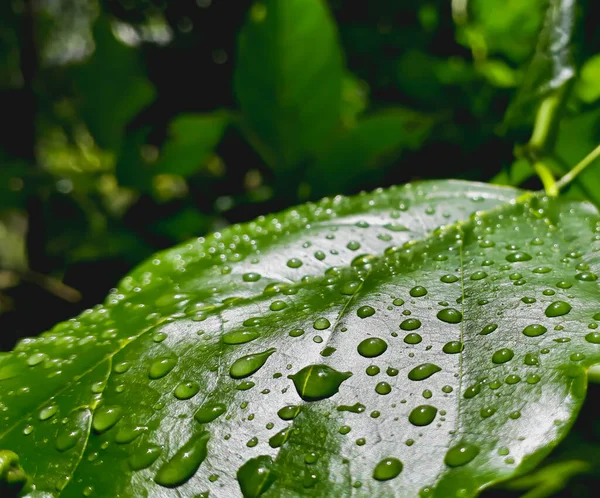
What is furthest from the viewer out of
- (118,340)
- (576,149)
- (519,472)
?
(576,149)

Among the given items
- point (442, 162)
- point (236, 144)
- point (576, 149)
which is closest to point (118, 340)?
point (576, 149)

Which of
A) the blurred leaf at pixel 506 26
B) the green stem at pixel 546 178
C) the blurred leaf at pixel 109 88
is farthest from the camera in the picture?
the blurred leaf at pixel 109 88

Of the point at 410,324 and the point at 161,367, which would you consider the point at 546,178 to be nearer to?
the point at 410,324

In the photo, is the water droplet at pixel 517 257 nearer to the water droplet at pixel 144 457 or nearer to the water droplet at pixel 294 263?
the water droplet at pixel 294 263

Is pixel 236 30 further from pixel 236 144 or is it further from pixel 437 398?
pixel 437 398

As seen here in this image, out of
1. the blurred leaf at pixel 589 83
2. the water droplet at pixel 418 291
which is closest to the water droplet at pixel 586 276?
the water droplet at pixel 418 291

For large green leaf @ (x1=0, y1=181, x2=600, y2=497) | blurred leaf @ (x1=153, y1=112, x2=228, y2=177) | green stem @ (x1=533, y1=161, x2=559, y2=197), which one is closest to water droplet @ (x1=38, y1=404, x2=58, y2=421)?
large green leaf @ (x1=0, y1=181, x2=600, y2=497)
